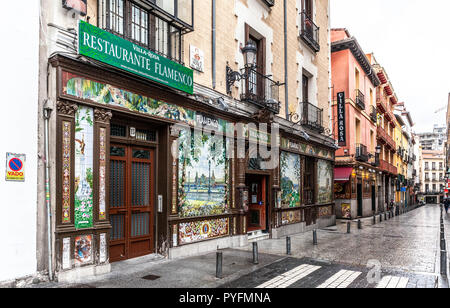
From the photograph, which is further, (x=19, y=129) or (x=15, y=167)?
(x=19, y=129)

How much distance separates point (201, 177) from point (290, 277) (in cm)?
411

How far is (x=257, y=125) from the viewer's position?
1302 centimetres

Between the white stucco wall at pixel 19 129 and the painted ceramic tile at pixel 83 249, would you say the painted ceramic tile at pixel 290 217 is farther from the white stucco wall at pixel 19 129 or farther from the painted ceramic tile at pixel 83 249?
the white stucco wall at pixel 19 129

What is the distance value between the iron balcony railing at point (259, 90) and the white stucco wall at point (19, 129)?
7068 mm

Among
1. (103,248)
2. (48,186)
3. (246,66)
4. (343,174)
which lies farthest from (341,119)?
(48,186)

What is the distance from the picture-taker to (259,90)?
1348 centimetres

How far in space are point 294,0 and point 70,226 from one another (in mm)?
14266

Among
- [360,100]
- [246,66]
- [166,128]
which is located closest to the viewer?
[166,128]

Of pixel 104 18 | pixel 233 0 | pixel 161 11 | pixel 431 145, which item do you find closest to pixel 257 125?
pixel 233 0

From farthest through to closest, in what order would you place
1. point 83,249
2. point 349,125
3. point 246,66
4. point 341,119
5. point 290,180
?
point 349,125 < point 341,119 < point 290,180 < point 246,66 < point 83,249

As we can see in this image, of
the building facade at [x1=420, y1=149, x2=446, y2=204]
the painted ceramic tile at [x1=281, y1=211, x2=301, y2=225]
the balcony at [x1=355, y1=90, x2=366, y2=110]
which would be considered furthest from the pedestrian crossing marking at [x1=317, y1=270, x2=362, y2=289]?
the building facade at [x1=420, y1=149, x2=446, y2=204]

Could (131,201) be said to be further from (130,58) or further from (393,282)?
(393,282)

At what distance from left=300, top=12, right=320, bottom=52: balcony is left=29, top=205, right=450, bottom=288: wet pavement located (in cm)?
1005
